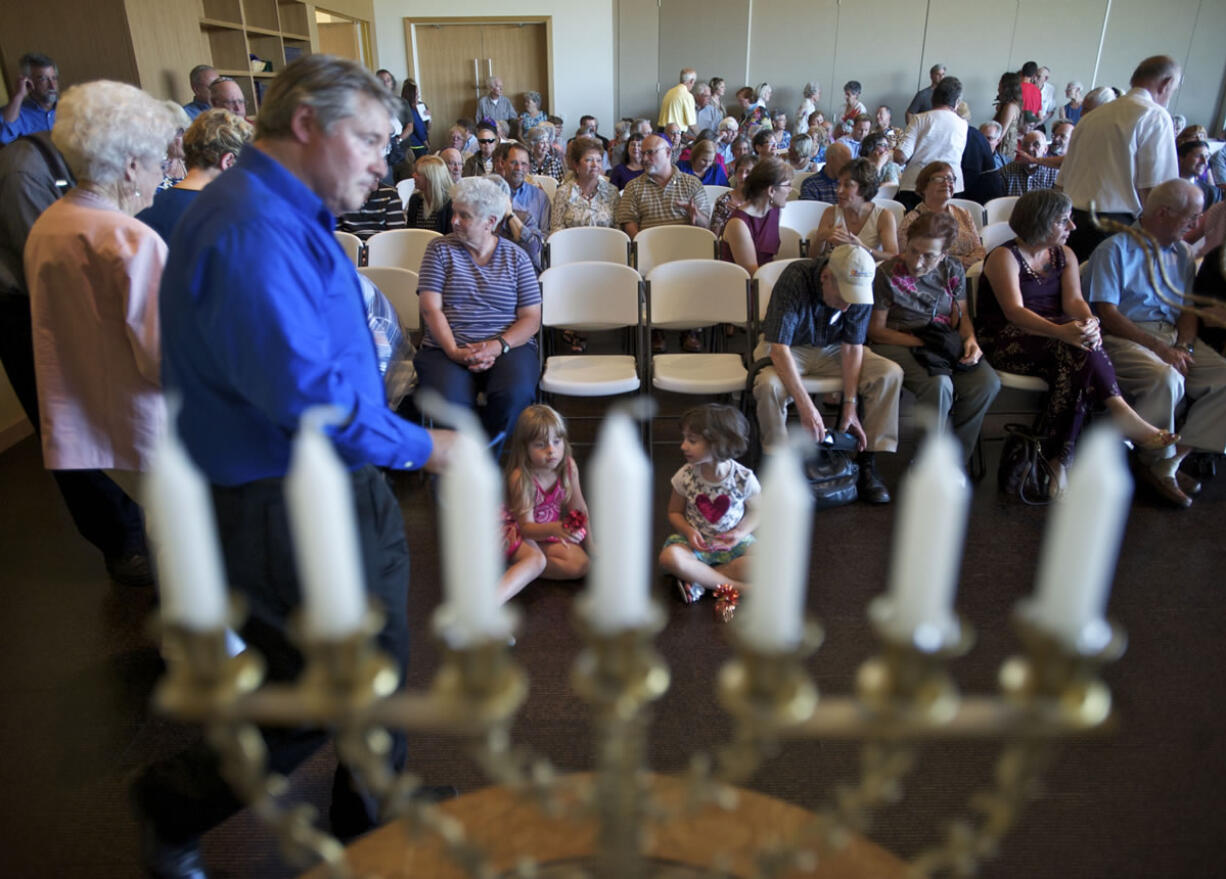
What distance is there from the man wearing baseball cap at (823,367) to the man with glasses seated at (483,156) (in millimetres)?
3060

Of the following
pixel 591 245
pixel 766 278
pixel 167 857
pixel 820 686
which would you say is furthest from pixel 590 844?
pixel 591 245

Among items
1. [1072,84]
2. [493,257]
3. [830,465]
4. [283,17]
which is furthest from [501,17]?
[830,465]

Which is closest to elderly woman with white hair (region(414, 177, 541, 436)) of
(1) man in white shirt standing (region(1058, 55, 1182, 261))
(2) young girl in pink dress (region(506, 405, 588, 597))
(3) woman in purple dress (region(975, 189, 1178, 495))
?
(2) young girl in pink dress (region(506, 405, 588, 597))

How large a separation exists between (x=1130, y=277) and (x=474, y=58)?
9.82 m

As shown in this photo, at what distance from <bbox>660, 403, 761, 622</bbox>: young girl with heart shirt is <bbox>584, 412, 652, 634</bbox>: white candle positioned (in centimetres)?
200

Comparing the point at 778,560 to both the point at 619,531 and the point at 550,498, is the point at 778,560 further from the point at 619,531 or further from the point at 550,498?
the point at 550,498

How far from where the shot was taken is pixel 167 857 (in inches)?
54.8

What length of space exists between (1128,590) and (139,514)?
135 inches

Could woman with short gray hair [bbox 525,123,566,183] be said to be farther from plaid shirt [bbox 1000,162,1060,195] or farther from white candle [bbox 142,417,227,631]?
white candle [bbox 142,417,227,631]

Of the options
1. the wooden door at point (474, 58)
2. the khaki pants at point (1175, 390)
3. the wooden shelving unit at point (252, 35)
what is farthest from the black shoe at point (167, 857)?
the wooden door at point (474, 58)

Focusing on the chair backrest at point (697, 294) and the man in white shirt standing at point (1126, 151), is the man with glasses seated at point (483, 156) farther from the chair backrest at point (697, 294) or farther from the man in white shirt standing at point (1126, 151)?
the man in white shirt standing at point (1126, 151)

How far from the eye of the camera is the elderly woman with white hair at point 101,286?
5.83 feet

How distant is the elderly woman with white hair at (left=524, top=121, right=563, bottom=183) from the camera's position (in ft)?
20.0

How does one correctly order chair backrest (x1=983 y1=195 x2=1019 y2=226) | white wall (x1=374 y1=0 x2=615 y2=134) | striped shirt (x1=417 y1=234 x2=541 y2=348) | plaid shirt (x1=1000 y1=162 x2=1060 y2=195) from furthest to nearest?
1. white wall (x1=374 y1=0 x2=615 y2=134)
2. plaid shirt (x1=1000 y1=162 x2=1060 y2=195)
3. chair backrest (x1=983 y1=195 x2=1019 y2=226)
4. striped shirt (x1=417 y1=234 x2=541 y2=348)
